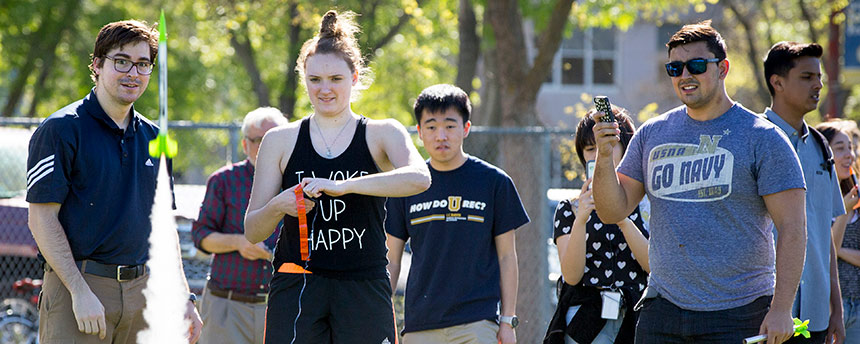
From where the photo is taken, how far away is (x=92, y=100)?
166 inches

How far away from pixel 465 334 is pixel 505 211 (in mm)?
701

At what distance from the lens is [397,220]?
5090 mm

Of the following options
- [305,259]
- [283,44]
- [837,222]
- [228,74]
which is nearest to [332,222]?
[305,259]

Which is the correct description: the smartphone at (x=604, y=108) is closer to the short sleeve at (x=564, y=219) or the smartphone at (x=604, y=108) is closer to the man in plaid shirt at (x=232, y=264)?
the short sleeve at (x=564, y=219)

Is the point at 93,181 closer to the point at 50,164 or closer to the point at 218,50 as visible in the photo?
the point at 50,164

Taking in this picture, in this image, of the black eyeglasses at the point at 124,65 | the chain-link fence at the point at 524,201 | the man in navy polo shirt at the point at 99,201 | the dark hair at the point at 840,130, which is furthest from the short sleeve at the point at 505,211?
the chain-link fence at the point at 524,201

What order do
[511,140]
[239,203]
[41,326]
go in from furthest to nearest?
[511,140], [239,203], [41,326]

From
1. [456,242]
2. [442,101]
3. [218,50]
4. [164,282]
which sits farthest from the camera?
[218,50]

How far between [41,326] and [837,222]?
427cm

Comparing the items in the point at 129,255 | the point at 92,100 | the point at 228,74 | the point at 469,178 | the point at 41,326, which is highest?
the point at 228,74

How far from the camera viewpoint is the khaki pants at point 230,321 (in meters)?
5.71

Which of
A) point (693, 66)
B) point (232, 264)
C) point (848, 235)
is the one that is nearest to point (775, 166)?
point (693, 66)

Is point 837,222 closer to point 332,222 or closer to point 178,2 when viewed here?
point 332,222

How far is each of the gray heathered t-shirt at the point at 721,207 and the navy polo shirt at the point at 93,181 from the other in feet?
7.92
